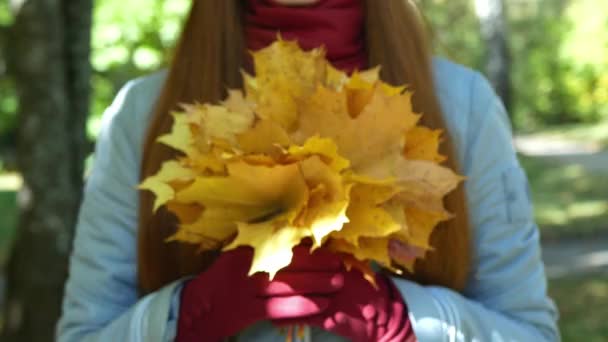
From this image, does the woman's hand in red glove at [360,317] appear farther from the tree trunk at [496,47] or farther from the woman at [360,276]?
the tree trunk at [496,47]

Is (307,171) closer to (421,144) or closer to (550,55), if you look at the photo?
(421,144)

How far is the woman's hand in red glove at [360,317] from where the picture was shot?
1.88 metres

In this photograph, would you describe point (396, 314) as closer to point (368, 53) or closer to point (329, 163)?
point (329, 163)

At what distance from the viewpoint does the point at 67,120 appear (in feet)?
17.5

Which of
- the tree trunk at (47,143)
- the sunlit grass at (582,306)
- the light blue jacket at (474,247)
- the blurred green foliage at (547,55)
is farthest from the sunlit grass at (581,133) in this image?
the light blue jacket at (474,247)

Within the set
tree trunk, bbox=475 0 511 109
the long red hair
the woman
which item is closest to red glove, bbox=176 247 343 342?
the woman

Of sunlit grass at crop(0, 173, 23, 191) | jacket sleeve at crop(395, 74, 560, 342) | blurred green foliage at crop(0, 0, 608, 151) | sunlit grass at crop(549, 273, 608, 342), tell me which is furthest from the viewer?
blurred green foliage at crop(0, 0, 608, 151)

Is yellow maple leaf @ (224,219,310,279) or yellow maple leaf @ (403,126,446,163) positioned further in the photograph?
yellow maple leaf @ (403,126,446,163)

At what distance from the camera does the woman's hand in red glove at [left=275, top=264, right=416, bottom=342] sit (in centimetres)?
188

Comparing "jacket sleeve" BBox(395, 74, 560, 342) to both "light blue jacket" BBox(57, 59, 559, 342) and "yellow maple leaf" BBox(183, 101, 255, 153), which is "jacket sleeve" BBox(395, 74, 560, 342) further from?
"yellow maple leaf" BBox(183, 101, 255, 153)

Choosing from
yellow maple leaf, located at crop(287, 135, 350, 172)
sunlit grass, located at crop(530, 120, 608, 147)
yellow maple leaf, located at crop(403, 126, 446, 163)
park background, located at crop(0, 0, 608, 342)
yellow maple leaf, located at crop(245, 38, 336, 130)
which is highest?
yellow maple leaf, located at crop(245, 38, 336, 130)

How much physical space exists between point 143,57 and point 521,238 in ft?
13.1

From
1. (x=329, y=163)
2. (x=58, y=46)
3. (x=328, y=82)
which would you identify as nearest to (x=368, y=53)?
(x=328, y=82)

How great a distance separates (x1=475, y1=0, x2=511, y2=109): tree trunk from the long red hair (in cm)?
1558
